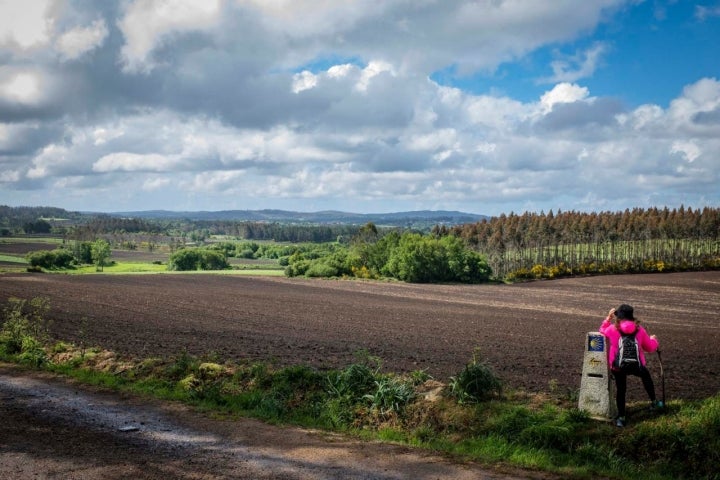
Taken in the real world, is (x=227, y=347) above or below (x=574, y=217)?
below

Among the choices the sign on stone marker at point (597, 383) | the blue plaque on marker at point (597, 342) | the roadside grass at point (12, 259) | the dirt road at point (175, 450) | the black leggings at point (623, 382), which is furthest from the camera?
the roadside grass at point (12, 259)

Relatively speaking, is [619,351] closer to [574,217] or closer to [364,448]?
[364,448]

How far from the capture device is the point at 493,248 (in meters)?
130

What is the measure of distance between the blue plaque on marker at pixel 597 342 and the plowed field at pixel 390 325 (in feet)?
8.13

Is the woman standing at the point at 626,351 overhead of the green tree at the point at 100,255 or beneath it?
overhead

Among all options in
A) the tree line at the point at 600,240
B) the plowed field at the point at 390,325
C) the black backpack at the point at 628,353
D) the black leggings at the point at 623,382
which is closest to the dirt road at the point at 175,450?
the black leggings at the point at 623,382

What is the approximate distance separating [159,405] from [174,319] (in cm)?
2485

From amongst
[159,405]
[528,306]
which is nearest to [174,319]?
[159,405]

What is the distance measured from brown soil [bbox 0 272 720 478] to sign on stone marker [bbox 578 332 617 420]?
1.62 metres

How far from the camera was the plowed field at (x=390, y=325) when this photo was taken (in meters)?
22.3

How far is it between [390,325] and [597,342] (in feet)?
87.2

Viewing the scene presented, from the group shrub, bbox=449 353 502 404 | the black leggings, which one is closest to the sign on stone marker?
the black leggings

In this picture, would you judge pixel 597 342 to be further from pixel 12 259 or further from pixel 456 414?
pixel 12 259

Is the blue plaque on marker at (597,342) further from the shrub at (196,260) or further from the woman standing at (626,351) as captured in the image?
the shrub at (196,260)
